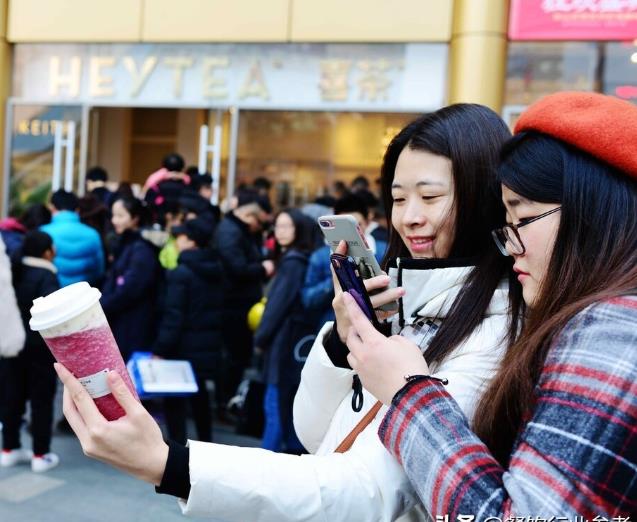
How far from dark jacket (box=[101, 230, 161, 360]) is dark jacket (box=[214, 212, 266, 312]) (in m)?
0.59

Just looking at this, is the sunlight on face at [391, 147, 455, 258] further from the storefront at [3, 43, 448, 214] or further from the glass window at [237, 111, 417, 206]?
the glass window at [237, 111, 417, 206]

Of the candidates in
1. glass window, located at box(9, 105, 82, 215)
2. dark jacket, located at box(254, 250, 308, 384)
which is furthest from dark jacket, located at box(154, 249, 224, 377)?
glass window, located at box(9, 105, 82, 215)

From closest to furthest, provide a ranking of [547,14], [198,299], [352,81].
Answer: [198,299]
[547,14]
[352,81]

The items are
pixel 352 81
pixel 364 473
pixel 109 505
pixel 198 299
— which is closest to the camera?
pixel 364 473

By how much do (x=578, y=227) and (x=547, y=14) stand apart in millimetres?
6537

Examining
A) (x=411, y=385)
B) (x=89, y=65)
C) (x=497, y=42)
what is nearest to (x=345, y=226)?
(x=411, y=385)

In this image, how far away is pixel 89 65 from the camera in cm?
854

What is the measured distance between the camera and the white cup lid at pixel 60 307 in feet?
3.50

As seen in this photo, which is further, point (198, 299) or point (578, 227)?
point (198, 299)

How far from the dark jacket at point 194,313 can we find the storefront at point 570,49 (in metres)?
3.94

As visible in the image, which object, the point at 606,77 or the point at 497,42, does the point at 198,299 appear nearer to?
the point at 497,42

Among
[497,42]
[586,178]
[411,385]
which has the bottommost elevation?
[411,385]

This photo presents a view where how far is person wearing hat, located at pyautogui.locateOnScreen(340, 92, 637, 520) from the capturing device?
0.98 m

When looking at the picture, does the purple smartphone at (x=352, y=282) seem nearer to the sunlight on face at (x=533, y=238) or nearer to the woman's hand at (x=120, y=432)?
the sunlight on face at (x=533, y=238)
